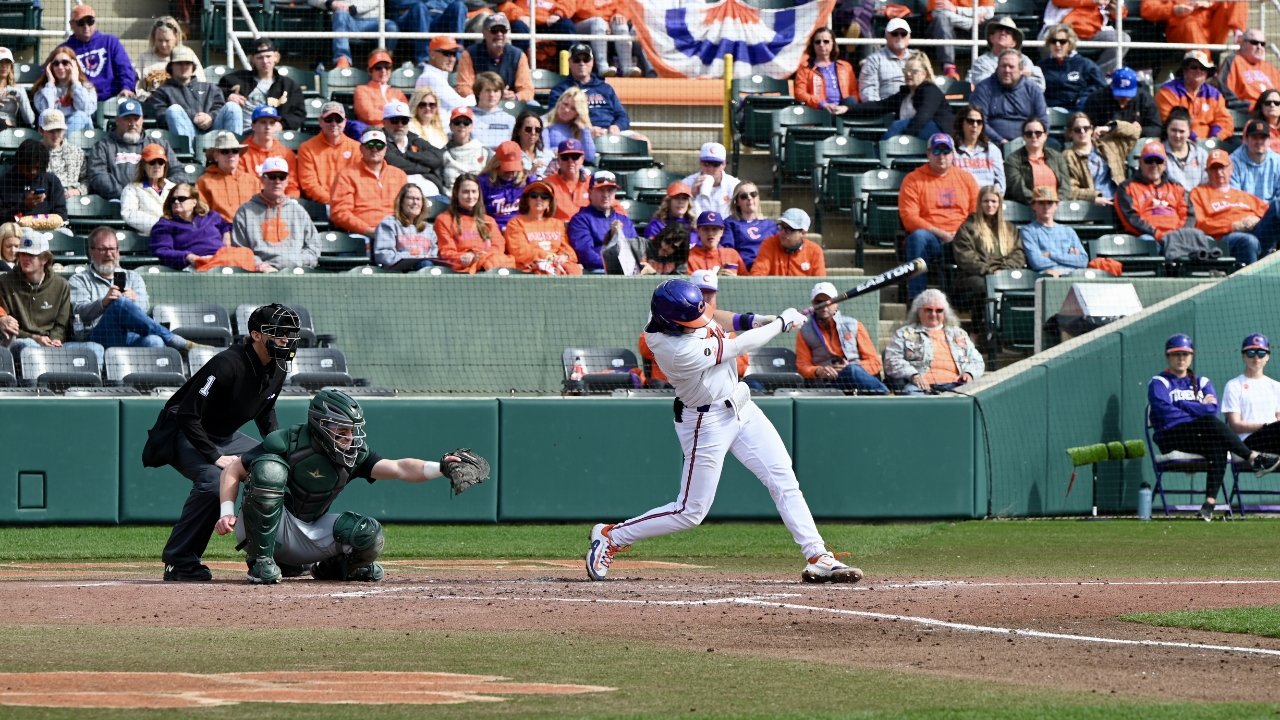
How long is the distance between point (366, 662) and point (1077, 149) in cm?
1284

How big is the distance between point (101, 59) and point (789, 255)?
7114 mm

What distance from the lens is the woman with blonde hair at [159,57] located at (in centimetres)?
1689

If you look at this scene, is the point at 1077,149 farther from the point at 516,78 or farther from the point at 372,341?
the point at 372,341

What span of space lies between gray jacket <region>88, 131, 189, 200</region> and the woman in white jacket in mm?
226

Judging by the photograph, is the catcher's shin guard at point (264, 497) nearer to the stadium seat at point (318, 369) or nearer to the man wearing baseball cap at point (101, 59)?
the stadium seat at point (318, 369)

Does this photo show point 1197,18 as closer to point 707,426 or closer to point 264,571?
point 707,426

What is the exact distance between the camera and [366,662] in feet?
20.2

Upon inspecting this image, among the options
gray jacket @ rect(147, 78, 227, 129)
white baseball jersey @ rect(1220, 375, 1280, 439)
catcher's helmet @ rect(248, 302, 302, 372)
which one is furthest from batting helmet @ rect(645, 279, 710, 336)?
gray jacket @ rect(147, 78, 227, 129)

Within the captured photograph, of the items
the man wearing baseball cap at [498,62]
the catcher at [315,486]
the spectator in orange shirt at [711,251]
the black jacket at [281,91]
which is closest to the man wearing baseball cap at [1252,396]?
the spectator in orange shirt at [711,251]

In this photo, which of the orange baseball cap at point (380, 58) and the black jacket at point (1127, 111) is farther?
the black jacket at point (1127, 111)

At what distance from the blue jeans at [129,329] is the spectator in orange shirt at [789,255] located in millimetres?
5129

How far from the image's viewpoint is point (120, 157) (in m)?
15.3

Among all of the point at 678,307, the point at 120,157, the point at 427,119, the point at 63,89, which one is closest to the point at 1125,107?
the point at 427,119

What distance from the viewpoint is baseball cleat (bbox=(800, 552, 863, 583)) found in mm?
8914
